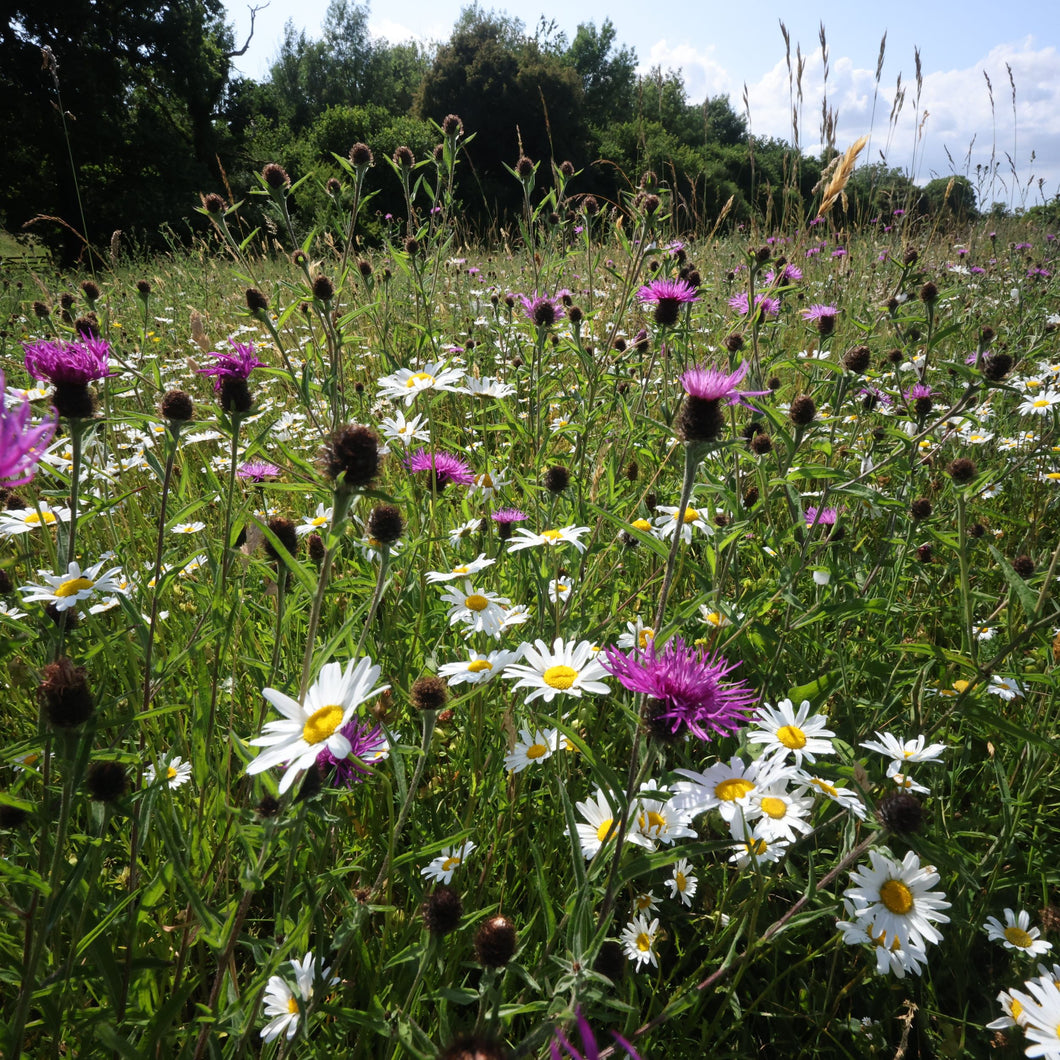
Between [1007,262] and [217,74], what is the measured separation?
17648 millimetres

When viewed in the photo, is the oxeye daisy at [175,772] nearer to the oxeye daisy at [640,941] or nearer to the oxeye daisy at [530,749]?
the oxeye daisy at [530,749]

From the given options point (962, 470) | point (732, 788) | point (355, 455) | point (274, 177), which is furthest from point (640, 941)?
point (274, 177)

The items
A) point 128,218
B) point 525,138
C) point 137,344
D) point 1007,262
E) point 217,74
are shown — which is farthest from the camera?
point 525,138

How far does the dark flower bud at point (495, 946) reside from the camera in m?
0.73

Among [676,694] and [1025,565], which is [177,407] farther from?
[1025,565]

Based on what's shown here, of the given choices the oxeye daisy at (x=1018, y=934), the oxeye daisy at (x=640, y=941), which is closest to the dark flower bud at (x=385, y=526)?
the oxeye daisy at (x=640, y=941)

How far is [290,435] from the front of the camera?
2.67 metres

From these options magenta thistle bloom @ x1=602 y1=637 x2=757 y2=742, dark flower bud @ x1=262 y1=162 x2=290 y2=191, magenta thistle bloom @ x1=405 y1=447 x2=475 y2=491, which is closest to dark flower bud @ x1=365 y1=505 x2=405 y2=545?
magenta thistle bloom @ x1=602 y1=637 x2=757 y2=742

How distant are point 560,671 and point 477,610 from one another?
13.8 inches

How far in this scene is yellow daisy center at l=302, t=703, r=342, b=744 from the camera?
2.40 ft

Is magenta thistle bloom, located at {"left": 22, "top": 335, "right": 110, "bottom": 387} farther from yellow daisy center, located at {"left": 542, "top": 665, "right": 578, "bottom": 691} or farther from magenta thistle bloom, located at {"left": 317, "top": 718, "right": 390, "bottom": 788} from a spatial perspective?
yellow daisy center, located at {"left": 542, "top": 665, "right": 578, "bottom": 691}

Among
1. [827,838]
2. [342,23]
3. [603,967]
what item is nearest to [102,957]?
[603,967]

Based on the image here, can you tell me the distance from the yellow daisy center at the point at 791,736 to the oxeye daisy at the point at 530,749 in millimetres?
360

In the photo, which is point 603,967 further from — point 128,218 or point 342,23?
point 342,23
